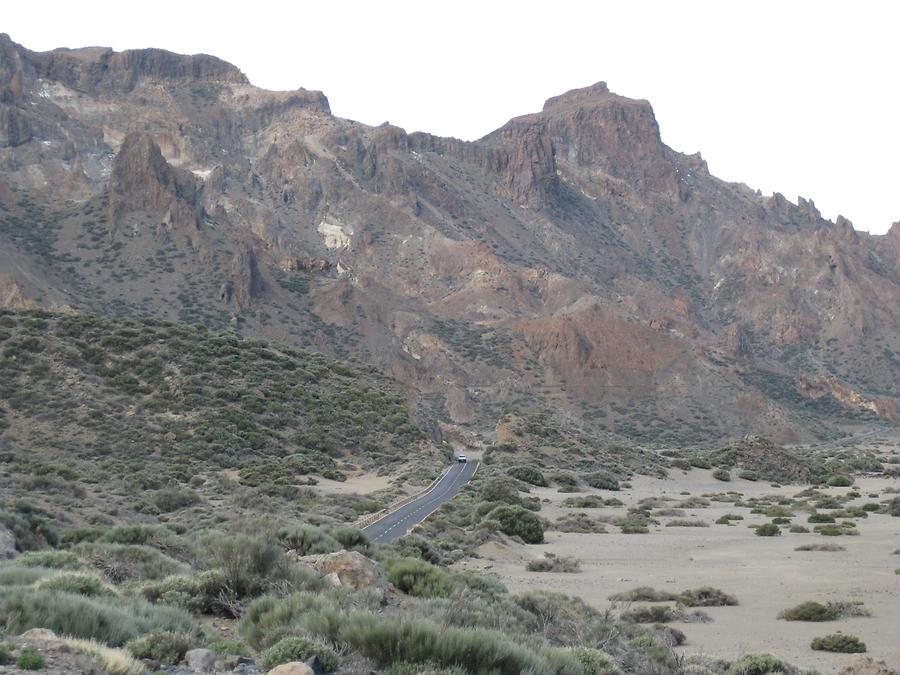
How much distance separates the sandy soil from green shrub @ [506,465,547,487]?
1286 cm

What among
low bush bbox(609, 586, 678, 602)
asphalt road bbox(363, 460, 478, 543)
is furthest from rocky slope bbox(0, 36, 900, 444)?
low bush bbox(609, 586, 678, 602)

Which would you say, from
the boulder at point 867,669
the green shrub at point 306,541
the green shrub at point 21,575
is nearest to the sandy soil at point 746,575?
the boulder at point 867,669

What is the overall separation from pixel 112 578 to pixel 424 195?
146223 millimetres

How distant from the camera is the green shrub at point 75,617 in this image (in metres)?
7.68

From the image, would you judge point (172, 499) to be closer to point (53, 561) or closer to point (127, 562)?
point (127, 562)

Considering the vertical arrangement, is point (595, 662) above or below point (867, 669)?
above

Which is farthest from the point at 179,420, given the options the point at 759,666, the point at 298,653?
the point at 298,653

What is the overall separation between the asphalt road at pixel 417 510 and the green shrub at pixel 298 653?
607 inches

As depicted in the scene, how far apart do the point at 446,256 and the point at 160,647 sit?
13098 cm

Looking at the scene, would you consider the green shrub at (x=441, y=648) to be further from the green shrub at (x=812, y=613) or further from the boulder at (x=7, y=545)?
the green shrub at (x=812, y=613)

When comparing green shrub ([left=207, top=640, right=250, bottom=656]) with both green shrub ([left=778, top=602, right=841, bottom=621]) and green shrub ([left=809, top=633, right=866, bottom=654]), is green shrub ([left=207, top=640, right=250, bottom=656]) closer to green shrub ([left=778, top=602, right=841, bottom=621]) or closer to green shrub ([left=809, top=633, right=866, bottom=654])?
green shrub ([left=809, top=633, right=866, bottom=654])

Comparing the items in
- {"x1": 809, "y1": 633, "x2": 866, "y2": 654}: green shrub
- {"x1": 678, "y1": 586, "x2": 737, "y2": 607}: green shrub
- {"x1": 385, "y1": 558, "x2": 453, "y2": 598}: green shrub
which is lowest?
{"x1": 678, "y1": 586, "x2": 737, "y2": 607}: green shrub

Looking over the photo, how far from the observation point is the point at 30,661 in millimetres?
6340

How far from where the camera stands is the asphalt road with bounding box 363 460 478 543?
26.2 meters
